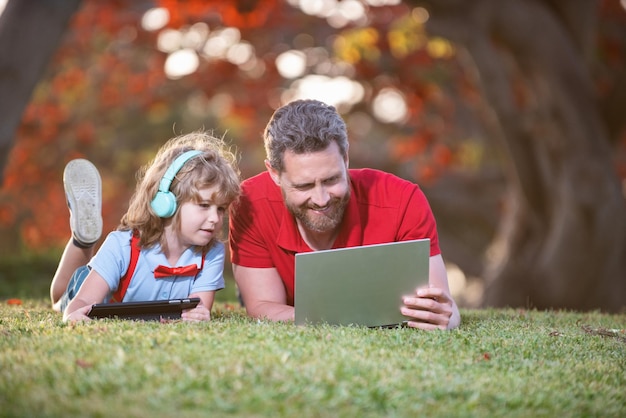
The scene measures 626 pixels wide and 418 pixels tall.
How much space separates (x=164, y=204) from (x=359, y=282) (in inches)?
51.1

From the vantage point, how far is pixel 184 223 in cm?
467

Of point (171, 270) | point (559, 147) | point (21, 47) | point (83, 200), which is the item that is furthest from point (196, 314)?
point (559, 147)

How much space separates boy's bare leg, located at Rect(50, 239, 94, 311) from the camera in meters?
5.44

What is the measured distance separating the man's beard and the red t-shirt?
0.16 meters

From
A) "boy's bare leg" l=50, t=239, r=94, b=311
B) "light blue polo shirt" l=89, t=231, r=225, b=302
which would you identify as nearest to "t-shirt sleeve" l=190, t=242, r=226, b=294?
"light blue polo shirt" l=89, t=231, r=225, b=302

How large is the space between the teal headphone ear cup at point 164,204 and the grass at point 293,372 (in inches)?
32.7

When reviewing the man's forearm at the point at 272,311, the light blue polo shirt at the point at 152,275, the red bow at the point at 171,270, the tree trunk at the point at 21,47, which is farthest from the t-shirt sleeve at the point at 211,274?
the tree trunk at the point at 21,47

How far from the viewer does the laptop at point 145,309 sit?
13.8 ft

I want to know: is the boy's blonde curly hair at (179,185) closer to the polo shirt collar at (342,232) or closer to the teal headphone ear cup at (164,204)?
the teal headphone ear cup at (164,204)

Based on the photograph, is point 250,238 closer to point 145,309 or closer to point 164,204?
point 164,204

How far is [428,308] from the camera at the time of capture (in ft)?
13.7

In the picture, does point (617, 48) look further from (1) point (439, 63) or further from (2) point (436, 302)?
(2) point (436, 302)

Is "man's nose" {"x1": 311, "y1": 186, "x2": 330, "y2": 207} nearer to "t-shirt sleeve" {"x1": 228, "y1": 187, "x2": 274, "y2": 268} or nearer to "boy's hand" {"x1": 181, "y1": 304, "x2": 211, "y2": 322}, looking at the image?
"t-shirt sleeve" {"x1": 228, "y1": 187, "x2": 274, "y2": 268}

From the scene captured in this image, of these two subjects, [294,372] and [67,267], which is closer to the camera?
[294,372]
